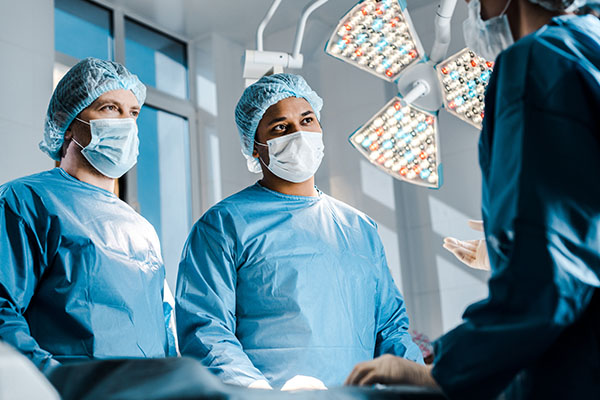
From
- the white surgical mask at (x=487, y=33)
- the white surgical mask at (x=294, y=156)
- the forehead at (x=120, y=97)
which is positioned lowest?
the white surgical mask at (x=294, y=156)

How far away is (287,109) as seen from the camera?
2135 mm

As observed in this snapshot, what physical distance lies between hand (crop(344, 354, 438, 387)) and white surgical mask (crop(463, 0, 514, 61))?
1.95 ft

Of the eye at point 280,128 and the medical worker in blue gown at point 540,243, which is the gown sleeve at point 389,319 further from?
the medical worker in blue gown at point 540,243

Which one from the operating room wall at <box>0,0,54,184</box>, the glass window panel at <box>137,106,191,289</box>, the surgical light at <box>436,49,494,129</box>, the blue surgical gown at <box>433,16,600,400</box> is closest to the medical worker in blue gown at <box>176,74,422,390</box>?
the surgical light at <box>436,49,494,129</box>

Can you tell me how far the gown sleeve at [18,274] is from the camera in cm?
Result: 153

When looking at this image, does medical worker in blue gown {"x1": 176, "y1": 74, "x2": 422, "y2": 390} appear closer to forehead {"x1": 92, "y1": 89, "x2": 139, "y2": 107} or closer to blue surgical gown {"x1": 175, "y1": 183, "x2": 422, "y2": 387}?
blue surgical gown {"x1": 175, "y1": 183, "x2": 422, "y2": 387}

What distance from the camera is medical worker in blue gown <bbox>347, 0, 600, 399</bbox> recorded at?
2.56ft

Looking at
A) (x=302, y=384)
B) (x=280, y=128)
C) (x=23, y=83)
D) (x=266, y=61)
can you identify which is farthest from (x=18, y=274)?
(x=23, y=83)

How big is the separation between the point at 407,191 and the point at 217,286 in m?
2.48

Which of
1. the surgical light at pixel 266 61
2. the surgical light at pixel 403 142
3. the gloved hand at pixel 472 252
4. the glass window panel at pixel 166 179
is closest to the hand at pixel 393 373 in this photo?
the gloved hand at pixel 472 252

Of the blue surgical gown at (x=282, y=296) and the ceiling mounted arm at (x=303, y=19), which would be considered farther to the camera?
the ceiling mounted arm at (x=303, y=19)

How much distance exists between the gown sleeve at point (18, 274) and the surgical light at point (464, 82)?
148 centimetres

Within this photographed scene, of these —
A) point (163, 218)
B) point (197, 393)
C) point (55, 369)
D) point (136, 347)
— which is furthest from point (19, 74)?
point (197, 393)

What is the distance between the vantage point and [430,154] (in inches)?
97.1
